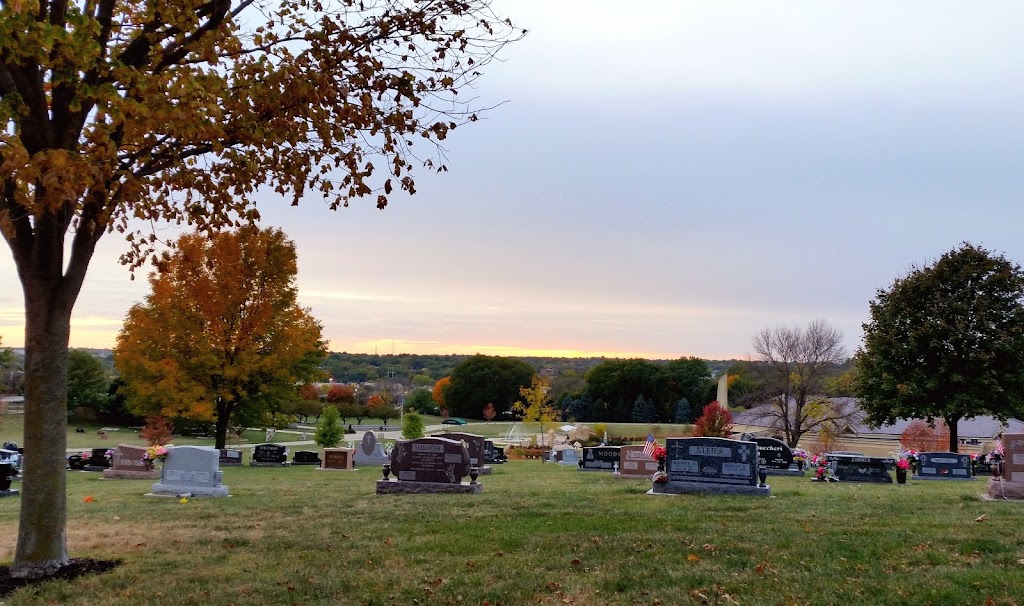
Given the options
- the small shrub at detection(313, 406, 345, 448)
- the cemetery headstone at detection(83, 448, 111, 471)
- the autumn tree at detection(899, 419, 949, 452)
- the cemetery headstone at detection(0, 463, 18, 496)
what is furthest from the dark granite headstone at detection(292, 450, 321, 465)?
the autumn tree at detection(899, 419, 949, 452)

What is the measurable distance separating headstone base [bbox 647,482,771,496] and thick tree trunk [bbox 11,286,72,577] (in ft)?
31.7

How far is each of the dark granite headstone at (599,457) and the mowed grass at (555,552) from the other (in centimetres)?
1450

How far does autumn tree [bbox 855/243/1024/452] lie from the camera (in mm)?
29844

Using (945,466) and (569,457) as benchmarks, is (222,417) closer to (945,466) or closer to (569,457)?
(569,457)

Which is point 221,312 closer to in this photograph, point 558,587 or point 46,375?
point 46,375

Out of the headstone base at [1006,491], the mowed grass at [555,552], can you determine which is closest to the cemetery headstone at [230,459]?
the mowed grass at [555,552]

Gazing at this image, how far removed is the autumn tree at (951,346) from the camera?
29844 mm

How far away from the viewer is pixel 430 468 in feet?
48.8

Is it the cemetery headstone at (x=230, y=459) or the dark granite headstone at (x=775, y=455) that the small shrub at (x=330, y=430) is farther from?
the dark granite headstone at (x=775, y=455)

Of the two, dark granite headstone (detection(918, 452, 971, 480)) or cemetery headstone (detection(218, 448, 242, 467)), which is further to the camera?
cemetery headstone (detection(218, 448, 242, 467))

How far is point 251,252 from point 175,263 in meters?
2.67

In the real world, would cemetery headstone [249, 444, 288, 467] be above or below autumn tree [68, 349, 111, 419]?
below

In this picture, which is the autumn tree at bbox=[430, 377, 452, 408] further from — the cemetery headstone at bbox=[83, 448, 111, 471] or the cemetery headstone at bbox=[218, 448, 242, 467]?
the cemetery headstone at bbox=[83, 448, 111, 471]

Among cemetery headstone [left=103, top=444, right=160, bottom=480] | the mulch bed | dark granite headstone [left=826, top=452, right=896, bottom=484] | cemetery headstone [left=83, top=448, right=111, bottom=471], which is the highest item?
the mulch bed
